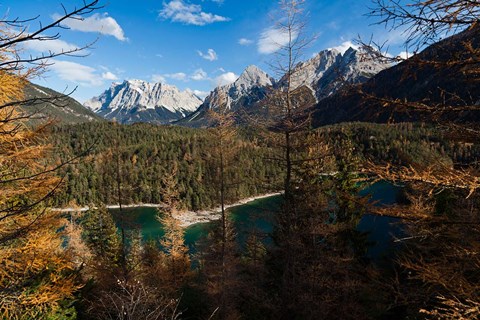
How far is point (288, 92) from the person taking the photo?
853cm

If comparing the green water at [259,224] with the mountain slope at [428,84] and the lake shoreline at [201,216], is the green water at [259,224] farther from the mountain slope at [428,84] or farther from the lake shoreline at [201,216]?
the mountain slope at [428,84]

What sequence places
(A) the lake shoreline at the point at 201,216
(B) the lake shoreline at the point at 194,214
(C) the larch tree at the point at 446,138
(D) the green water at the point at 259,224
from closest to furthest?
(C) the larch tree at the point at 446,138
(D) the green water at the point at 259,224
(A) the lake shoreline at the point at 201,216
(B) the lake shoreline at the point at 194,214

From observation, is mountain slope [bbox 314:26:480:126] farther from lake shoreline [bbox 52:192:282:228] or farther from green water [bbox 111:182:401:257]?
lake shoreline [bbox 52:192:282:228]

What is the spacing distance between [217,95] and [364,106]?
404 inches

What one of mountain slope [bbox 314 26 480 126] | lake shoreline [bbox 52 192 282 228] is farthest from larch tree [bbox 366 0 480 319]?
lake shoreline [bbox 52 192 282 228]

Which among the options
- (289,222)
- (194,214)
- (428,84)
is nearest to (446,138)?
(428,84)

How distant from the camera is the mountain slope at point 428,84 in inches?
133

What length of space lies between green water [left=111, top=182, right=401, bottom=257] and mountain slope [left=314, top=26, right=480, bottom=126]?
1.39 m

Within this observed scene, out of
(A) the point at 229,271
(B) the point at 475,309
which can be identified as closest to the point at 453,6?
(B) the point at 475,309

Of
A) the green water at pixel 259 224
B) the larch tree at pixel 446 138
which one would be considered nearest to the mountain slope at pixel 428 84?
the larch tree at pixel 446 138

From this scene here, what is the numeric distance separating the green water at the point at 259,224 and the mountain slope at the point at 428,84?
4.58ft

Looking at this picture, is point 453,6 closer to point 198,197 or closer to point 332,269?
point 332,269

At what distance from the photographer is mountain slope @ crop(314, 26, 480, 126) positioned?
3379 millimetres

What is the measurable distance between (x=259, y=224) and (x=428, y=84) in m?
53.0
